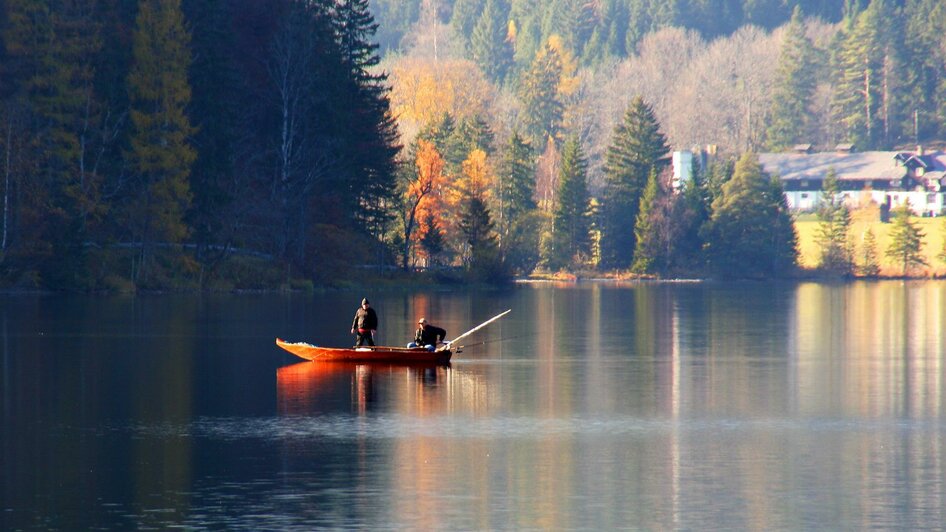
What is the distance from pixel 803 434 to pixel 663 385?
28.0ft

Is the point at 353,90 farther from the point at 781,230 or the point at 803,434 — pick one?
the point at 803,434

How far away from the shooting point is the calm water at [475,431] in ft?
70.0

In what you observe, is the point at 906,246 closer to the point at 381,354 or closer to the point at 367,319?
the point at 367,319

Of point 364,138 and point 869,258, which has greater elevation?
point 364,138

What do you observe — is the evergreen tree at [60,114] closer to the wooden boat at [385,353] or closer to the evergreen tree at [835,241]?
the wooden boat at [385,353]

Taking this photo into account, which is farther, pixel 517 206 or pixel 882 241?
pixel 882 241

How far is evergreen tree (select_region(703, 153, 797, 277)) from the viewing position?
146 metres

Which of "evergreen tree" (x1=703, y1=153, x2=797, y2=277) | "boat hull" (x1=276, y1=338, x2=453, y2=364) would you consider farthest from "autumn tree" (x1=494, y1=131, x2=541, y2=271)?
"boat hull" (x1=276, y1=338, x2=453, y2=364)

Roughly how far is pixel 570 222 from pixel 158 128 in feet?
216

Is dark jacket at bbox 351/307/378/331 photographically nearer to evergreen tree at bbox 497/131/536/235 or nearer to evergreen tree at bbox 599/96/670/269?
evergreen tree at bbox 497/131/536/235

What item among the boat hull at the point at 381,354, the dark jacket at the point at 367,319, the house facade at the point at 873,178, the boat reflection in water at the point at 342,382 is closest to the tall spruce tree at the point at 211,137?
the boat hull at the point at 381,354

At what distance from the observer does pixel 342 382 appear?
37438 mm

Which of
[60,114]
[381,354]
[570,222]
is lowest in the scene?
[381,354]

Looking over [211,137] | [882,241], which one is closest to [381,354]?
[211,137]
